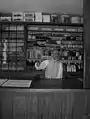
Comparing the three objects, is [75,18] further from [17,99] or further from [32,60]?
[17,99]

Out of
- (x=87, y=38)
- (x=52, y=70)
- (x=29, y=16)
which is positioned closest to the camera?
(x=87, y=38)

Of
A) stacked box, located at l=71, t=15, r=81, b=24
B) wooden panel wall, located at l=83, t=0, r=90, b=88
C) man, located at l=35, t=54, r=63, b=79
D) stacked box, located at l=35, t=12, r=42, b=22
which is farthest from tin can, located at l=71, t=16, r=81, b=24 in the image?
wooden panel wall, located at l=83, t=0, r=90, b=88

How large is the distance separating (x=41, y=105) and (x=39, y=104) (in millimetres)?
23

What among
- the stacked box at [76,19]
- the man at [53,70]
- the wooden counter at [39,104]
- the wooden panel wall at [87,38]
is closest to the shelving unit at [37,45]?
the stacked box at [76,19]

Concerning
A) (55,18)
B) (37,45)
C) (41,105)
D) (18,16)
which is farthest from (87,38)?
(18,16)

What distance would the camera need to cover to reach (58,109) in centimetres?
141

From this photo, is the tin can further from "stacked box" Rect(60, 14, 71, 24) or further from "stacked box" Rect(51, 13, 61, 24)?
"stacked box" Rect(51, 13, 61, 24)

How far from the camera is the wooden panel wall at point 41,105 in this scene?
1.40 m

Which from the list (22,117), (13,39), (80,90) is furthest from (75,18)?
(22,117)

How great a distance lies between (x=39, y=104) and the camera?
4.60 feet

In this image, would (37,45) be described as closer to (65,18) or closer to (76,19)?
(65,18)

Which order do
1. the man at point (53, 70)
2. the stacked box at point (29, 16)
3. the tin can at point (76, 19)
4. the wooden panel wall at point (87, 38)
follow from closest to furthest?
the wooden panel wall at point (87, 38) < the man at point (53, 70) < the stacked box at point (29, 16) < the tin can at point (76, 19)

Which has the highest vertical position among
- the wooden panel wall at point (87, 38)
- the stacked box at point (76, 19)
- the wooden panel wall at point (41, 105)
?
the stacked box at point (76, 19)

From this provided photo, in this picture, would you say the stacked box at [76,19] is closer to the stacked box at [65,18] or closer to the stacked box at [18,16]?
the stacked box at [65,18]
